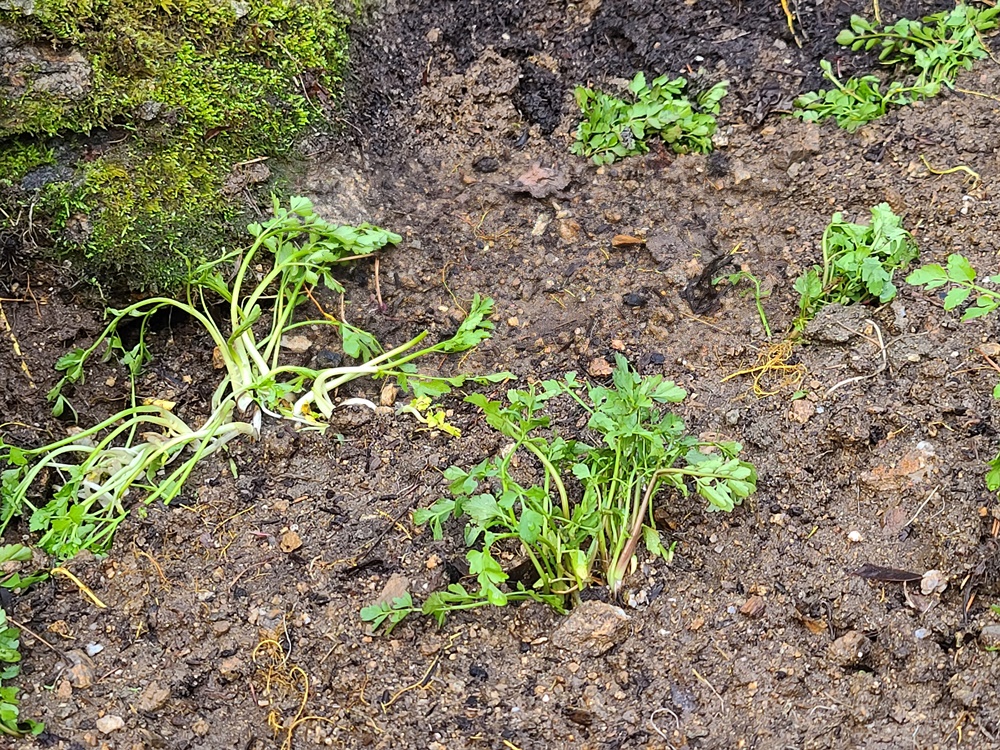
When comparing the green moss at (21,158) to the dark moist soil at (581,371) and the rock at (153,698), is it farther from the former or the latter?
the rock at (153,698)

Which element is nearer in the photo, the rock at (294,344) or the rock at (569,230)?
the rock at (294,344)

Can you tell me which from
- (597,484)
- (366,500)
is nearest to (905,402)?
(597,484)

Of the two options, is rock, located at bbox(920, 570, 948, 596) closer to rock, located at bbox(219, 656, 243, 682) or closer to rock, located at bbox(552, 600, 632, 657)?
rock, located at bbox(552, 600, 632, 657)

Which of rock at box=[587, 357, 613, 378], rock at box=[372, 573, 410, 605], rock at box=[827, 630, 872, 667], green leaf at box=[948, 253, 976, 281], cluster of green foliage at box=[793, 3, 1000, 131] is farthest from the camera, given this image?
cluster of green foliage at box=[793, 3, 1000, 131]

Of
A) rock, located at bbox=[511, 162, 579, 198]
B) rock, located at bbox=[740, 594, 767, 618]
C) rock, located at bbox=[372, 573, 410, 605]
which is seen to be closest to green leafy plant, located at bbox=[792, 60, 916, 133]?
rock, located at bbox=[511, 162, 579, 198]

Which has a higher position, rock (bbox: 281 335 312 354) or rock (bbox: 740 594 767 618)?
rock (bbox: 281 335 312 354)

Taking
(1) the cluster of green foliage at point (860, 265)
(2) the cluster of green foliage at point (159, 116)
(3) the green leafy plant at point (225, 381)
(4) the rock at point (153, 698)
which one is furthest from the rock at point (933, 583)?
(2) the cluster of green foliage at point (159, 116)

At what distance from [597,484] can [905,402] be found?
2.63ft

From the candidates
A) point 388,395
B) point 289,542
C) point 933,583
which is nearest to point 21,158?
point 388,395

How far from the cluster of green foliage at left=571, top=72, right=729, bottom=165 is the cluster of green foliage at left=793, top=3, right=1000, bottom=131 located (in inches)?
11.5

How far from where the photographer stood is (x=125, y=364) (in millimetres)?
2461

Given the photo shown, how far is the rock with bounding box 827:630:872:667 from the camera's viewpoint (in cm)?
182

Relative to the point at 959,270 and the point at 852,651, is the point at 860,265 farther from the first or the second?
the point at 852,651

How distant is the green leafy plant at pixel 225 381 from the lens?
2102mm
